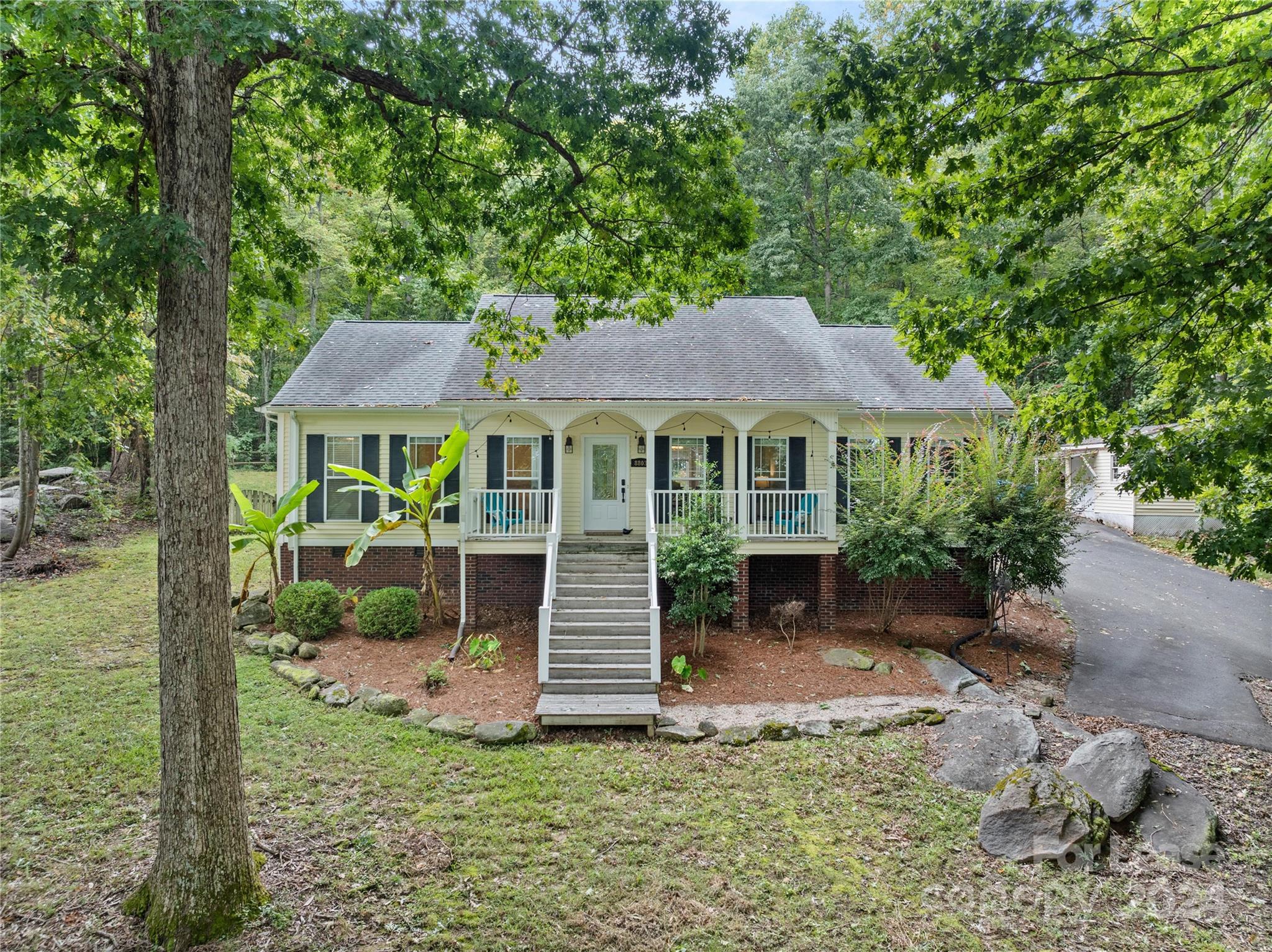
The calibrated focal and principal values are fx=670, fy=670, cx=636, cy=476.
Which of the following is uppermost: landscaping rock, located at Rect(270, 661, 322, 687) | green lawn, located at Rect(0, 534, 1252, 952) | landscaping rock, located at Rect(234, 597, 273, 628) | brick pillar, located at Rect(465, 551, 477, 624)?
brick pillar, located at Rect(465, 551, 477, 624)

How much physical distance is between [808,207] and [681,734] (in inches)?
1032

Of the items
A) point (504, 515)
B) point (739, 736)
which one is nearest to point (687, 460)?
point (504, 515)

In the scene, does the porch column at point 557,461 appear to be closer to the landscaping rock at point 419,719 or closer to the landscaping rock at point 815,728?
the landscaping rock at point 419,719

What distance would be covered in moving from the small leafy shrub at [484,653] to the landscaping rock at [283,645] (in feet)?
9.20

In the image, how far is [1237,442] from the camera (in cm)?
595

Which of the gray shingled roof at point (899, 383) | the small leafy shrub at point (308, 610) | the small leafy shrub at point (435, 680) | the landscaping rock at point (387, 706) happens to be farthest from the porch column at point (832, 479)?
the small leafy shrub at point (308, 610)

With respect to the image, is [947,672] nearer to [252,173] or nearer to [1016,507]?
[1016,507]

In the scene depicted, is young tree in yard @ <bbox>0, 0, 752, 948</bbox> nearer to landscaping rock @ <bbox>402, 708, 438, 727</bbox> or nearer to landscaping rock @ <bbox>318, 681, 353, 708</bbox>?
landscaping rock @ <bbox>402, 708, 438, 727</bbox>

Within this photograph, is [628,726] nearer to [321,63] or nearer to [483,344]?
[483,344]

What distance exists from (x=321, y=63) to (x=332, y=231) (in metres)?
24.7

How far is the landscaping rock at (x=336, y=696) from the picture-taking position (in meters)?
8.82

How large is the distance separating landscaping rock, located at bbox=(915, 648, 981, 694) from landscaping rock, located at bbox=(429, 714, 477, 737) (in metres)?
6.78

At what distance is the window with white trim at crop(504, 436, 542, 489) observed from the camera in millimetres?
13680

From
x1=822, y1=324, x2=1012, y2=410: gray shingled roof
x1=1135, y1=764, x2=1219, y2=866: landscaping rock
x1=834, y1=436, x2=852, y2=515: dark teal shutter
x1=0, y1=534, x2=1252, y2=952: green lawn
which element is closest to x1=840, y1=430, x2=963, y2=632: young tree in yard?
x1=834, y1=436, x2=852, y2=515: dark teal shutter
